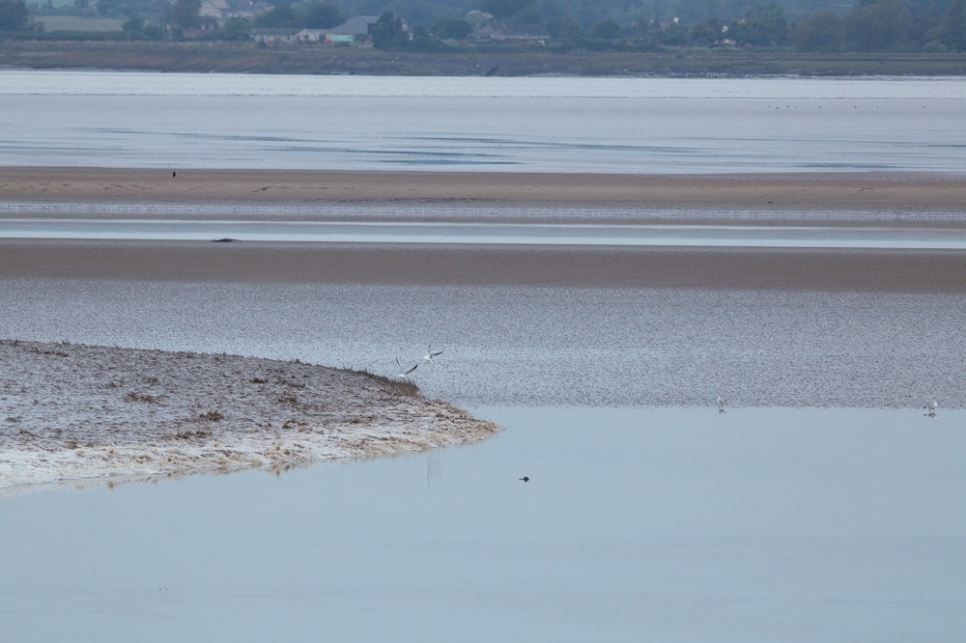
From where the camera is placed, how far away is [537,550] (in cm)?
675

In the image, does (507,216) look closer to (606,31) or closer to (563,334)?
(563,334)

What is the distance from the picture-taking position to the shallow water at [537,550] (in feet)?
19.4

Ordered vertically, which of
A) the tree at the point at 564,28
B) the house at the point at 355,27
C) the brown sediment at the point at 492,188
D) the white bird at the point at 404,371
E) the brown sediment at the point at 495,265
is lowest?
the house at the point at 355,27

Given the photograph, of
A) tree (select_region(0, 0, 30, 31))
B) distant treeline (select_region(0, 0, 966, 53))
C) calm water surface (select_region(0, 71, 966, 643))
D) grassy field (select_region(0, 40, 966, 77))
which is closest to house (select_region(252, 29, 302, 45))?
distant treeline (select_region(0, 0, 966, 53))

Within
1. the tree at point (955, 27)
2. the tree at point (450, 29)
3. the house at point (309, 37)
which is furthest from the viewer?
the house at point (309, 37)

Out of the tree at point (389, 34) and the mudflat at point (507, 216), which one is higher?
the mudflat at point (507, 216)

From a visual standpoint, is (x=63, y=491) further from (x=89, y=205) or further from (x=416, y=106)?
(x=416, y=106)

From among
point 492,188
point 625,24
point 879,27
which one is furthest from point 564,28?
point 492,188

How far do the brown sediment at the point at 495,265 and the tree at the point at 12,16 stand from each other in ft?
384

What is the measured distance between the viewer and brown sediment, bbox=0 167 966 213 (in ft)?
74.7

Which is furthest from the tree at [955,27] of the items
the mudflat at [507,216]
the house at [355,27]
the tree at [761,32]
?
the mudflat at [507,216]

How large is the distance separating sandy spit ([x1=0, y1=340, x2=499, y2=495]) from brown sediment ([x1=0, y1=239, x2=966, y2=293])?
17.5ft

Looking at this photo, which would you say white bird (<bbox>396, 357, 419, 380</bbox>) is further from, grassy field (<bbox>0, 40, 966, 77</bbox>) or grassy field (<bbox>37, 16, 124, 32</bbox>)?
grassy field (<bbox>37, 16, 124, 32</bbox>)

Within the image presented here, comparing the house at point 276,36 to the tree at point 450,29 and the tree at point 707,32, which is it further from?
the tree at point 707,32
